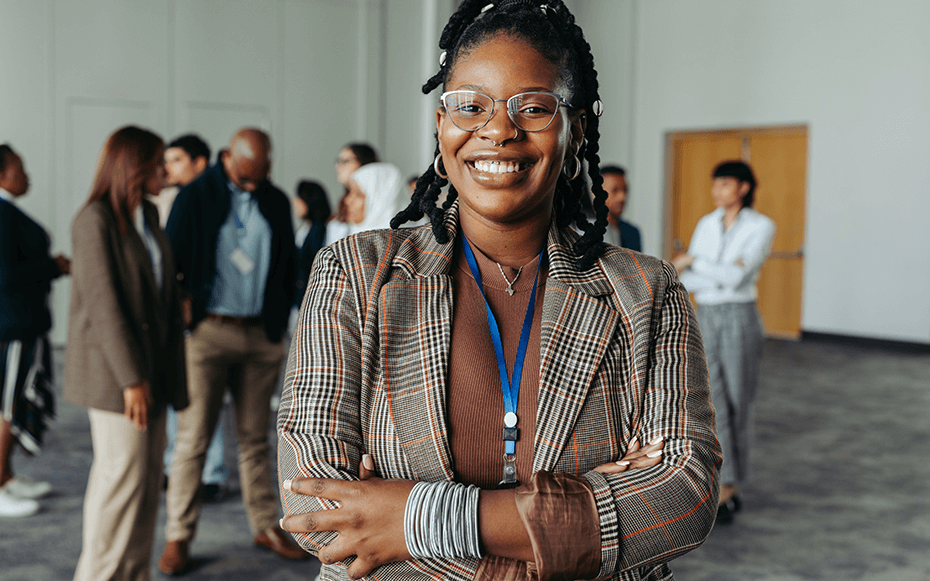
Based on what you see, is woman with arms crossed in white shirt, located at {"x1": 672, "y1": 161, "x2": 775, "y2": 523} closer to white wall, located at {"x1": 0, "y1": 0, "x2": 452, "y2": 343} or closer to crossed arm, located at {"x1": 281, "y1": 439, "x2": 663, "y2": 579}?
crossed arm, located at {"x1": 281, "y1": 439, "x2": 663, "y2": 579}

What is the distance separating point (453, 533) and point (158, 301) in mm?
2159

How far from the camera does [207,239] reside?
3.59m

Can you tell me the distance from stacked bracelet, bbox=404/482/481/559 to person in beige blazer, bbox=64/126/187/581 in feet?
6.26

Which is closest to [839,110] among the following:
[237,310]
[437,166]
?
[237,310]

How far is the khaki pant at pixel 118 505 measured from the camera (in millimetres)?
2713

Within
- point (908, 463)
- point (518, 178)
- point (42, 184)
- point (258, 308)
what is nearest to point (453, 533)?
point (518, 178)

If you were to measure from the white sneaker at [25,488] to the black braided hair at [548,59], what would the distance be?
144 inches

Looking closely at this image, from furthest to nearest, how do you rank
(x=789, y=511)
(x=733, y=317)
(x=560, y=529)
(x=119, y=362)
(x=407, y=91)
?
(x=407, y=91)
(x=733, y=317)
(x=789, y=511)
(x=119, y=362)
(x=560, y=529)

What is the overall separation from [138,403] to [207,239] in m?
1.05

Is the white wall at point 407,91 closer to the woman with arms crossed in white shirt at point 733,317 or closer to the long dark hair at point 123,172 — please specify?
the woman with arms crossed in white shirt at point 733,317

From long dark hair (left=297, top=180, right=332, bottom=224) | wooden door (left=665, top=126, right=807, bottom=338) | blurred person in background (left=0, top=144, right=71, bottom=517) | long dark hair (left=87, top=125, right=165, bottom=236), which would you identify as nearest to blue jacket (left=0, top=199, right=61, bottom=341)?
blurred person in background (left=0, top=144, right=71, bottom=517)

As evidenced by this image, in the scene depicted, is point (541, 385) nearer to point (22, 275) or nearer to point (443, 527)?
point (443, 527)

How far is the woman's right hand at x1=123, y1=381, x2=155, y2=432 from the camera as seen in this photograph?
273cm

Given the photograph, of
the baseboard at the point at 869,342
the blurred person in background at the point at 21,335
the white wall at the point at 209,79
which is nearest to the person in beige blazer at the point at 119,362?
the blurred person in background at the point at 21,335
